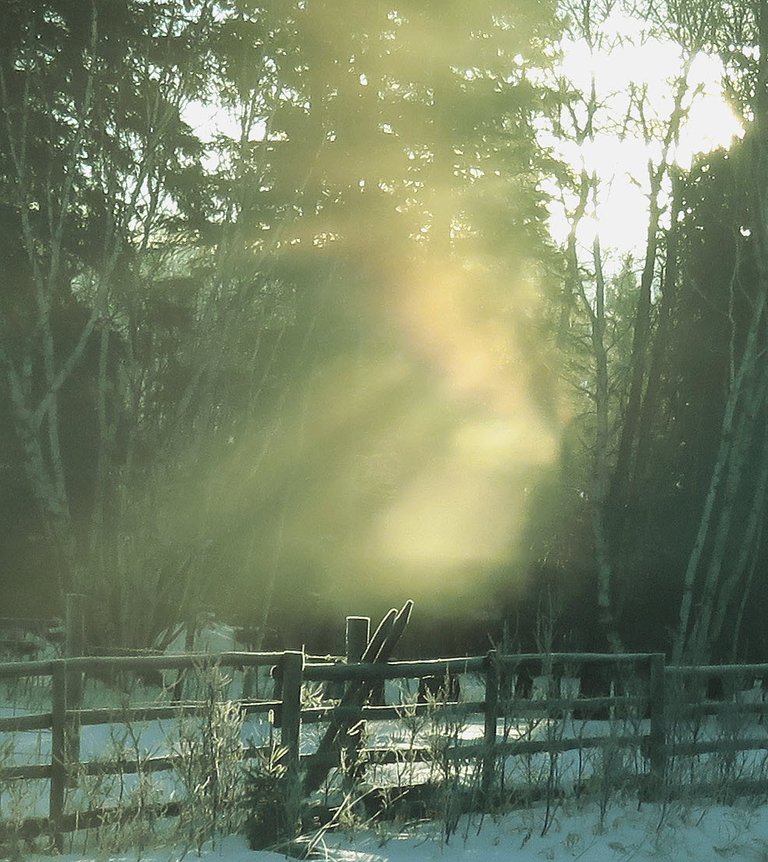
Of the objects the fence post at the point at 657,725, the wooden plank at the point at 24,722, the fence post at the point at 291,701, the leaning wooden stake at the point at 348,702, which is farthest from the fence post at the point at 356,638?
the wooden plank at the point at 24,722

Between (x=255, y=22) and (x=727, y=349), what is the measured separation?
10318 millimetres

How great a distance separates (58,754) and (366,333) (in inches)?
634

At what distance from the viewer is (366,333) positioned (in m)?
24.6

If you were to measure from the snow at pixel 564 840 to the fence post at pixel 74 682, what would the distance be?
2.98ft

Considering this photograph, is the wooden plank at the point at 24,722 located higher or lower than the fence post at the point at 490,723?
higher

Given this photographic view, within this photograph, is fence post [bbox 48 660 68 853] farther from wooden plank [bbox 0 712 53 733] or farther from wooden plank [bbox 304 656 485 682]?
wooden plank [bbox 304 656 485 682]

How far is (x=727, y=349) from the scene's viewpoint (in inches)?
983

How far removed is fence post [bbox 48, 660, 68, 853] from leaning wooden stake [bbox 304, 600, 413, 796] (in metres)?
1.84

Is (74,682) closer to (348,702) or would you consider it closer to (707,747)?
(348,702)

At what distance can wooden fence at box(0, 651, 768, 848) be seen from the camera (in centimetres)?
902

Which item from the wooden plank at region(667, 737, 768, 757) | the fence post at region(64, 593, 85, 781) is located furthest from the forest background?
the wooden plank at region(667, 737, 768, 757)

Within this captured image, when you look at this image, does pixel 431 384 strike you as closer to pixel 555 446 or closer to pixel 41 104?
pixel 555 446

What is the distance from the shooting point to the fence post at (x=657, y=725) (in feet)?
39.1

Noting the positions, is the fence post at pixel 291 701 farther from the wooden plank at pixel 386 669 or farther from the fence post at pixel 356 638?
the fence post at pixel 356 638
